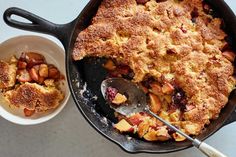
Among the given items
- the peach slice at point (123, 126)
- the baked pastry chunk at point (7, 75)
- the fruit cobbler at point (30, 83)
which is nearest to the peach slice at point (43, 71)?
the fruit cobbler at point (30, 83)

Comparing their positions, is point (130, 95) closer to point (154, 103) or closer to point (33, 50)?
point (154, 103)

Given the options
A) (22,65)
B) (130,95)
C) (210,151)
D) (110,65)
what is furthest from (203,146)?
(22,65)

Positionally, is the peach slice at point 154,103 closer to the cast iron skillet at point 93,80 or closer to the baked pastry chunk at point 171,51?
the baked pastry chunk at point 171,51

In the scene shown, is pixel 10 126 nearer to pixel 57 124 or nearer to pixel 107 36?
pixel 57 124

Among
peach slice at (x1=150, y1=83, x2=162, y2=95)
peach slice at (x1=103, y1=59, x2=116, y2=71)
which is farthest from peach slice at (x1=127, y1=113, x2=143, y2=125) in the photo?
peach slice at (x1=103, y1=59, x2=116, y2=71)

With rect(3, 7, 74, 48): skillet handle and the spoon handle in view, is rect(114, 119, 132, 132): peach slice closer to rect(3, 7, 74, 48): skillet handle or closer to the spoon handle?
the spoon handle
